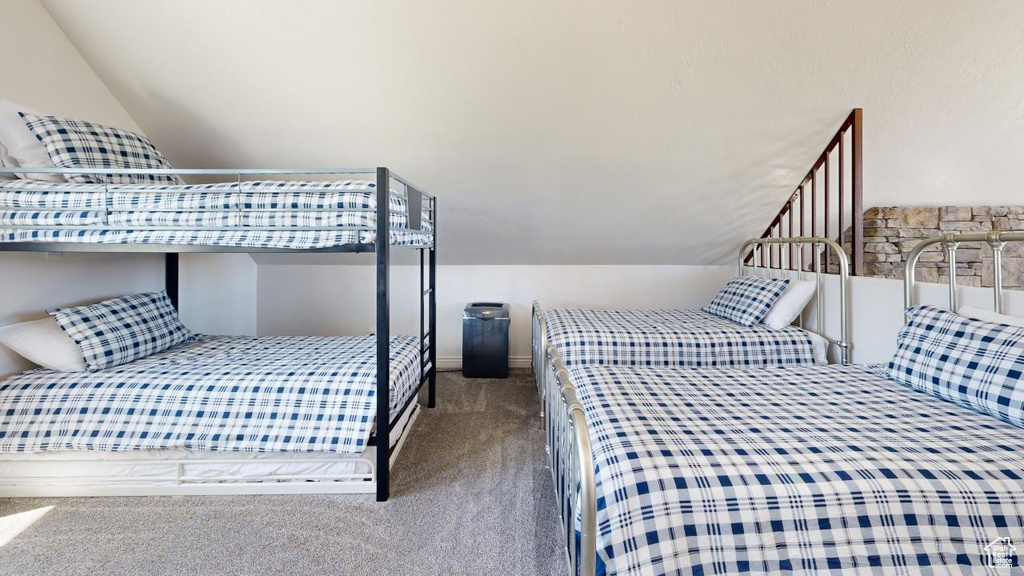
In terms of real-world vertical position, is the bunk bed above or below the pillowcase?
below

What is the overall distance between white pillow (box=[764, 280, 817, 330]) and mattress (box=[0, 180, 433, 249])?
2.42 m

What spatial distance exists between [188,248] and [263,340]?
991mm

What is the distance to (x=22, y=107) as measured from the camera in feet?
7.14

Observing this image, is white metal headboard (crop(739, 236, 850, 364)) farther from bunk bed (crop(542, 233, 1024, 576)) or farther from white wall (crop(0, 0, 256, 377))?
white wall (crop(0, 0, 256, 377))

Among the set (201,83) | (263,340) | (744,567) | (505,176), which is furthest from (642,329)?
(201,83)

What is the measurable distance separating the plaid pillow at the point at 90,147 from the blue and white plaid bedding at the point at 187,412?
1.03 m

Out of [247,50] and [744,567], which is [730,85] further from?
[247,50]

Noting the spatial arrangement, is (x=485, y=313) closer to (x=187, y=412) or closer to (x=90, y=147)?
(x=187, y=412)

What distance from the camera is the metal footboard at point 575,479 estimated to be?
997mm

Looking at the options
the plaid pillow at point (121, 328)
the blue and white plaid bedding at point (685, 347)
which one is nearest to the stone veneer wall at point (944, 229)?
the blue and white plaid bedding at point (685, 347)

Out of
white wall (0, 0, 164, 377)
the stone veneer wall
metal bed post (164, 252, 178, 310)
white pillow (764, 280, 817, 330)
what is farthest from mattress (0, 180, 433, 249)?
the stone veneer wall

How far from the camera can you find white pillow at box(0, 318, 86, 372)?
2.07 meters

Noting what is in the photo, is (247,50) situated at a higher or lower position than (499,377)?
higher

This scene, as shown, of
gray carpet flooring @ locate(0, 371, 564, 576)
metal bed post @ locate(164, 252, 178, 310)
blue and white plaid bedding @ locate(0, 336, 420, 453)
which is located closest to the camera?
gray carpet flooring @ locate(0, 371, 564, 576)
